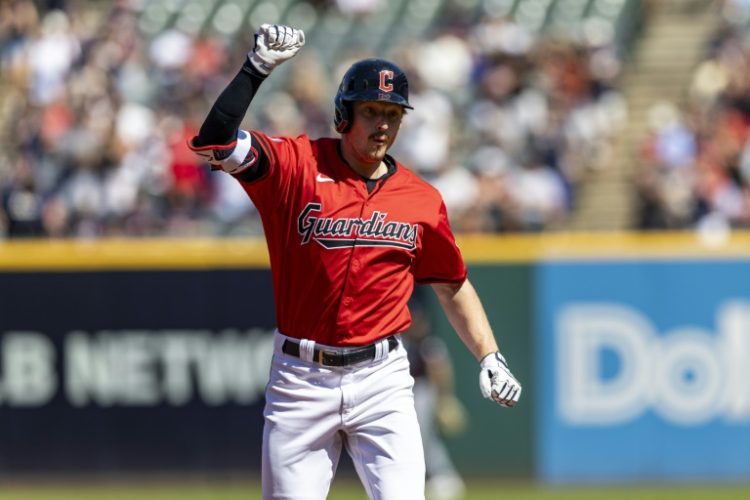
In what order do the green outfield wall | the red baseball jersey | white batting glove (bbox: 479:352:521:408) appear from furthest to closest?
the green outfield wall
white batting glove (bbox: 479:352:521:408)
the red baseball jersey

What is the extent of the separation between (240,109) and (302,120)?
29.8 feet

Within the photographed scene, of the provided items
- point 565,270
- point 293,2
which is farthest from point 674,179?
point 293,2

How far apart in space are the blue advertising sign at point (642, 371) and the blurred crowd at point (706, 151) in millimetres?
1209

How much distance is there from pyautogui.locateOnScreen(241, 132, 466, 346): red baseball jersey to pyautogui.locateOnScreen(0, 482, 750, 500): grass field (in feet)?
19.6

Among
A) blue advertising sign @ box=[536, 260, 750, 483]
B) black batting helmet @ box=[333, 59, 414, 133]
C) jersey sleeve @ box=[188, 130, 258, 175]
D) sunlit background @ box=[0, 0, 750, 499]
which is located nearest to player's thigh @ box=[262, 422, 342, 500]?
jersey sleeve @ box=[188, 130, 258, 175]

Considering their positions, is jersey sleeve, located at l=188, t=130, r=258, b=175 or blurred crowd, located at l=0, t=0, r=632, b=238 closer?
jersey sleeve, located at l=188, t=130, r=258, b=175

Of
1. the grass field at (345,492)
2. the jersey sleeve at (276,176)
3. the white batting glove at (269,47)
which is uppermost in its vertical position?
the white batting glove at (269,47)

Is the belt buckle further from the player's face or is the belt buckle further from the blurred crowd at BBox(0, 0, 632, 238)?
the blurred crowd at BBox(0, 0, 632, 238)

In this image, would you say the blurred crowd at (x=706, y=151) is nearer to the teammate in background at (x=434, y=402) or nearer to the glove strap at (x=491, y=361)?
the teammate in background at (x=434, y=402)

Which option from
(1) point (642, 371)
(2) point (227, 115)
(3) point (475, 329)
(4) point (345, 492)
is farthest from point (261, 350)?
(2) point (227, 115)

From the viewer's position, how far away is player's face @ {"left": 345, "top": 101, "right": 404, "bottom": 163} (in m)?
6.40

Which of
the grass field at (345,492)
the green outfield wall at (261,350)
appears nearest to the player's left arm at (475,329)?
the grass field at (345,492)

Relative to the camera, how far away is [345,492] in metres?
12.6

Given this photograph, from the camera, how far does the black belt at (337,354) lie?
6355 mm
